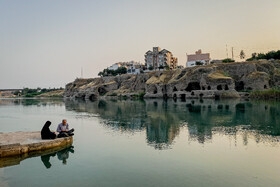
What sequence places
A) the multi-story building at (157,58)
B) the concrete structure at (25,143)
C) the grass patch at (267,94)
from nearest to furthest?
the concrete structure at (25,143) < the grass patch at (267,94) < the multi-story building at (157,58)

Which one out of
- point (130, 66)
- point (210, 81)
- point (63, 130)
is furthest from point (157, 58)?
point (63, 130)

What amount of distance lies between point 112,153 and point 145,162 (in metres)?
2.84

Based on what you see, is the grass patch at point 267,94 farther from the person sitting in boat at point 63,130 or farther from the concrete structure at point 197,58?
the concrete structure at point 197,58

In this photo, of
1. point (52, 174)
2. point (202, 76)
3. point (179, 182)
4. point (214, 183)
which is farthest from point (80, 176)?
point (202, 76)

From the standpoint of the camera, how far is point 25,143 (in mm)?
13406

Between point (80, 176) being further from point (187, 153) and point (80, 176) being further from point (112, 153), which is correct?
point (187, 153)

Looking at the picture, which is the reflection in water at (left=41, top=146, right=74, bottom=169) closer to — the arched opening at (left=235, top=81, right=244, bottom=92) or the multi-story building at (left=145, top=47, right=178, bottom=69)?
the arched opening at (left=235, top=81, right=244, bottom=92)

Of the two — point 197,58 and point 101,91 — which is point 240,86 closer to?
point 197,58

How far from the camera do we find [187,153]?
44.0 ft

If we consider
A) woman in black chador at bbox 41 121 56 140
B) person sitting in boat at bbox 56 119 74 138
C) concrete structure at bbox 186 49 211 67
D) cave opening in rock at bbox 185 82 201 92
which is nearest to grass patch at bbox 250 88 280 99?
cave opening in rock at bbox 185 82 201 92

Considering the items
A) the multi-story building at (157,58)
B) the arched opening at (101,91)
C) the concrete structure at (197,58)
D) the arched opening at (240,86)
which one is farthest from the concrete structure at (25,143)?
the multi-story building at (157,58)

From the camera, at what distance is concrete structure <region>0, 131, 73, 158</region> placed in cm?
1248

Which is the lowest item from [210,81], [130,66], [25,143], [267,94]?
[25,143]

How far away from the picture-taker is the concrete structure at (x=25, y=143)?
12484 mm
